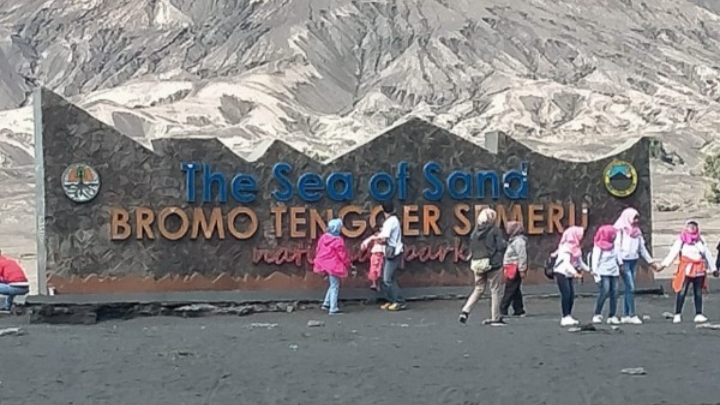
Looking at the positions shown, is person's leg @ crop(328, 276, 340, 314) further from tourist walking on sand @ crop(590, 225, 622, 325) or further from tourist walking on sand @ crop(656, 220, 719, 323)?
tourist walking on sand @ crop(656, 220, 719, 323)

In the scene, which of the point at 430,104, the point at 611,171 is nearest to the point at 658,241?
the point at 611,171

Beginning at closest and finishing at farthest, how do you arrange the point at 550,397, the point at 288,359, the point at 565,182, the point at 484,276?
the point at 550,397, the point at 288,359, the point at 484,276, the point at 565,182

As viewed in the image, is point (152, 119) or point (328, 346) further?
point (152, 119)

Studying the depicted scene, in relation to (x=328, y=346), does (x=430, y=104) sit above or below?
above

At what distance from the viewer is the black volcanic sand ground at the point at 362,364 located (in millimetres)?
10516

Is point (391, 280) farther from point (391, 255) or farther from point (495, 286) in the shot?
point (495, 286)

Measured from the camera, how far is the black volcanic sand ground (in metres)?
10.5

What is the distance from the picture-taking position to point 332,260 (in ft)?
65.2

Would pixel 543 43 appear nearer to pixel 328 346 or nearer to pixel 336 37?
pixel 336 37

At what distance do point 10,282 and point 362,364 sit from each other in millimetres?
9235

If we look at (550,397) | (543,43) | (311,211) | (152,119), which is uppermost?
(543,43)

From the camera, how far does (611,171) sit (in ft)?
74.6

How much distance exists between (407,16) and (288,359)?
108685 millimetres

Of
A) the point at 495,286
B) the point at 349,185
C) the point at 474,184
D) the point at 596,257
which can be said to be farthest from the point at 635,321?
the point at 349,185
